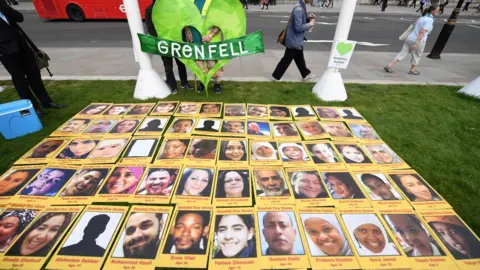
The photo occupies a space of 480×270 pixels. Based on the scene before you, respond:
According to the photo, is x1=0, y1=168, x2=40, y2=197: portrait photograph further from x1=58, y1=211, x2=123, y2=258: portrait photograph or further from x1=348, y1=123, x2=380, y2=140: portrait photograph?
x1=348, y1=123, x2=380, y2=140: portrait photograph

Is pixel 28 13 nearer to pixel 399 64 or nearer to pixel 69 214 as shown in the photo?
pixel 69 214

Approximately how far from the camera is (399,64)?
245 inches

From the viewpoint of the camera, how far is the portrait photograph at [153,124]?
3127 millimetres

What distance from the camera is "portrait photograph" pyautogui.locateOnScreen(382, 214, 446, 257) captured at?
1763 millimetres

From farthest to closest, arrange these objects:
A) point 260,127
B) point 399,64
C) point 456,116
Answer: point 399,64, point 456,116, point 260,127

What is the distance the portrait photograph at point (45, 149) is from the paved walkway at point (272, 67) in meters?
2.30

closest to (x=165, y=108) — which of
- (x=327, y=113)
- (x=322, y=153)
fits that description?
(x=322, y=153)

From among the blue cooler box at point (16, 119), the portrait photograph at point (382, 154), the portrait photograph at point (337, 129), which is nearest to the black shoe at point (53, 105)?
the blue cooler box at point (16, 119)

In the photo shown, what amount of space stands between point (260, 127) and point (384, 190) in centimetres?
161

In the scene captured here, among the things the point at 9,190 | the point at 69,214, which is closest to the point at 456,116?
the point at 69,214

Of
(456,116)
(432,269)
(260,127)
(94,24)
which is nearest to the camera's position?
(432,269)

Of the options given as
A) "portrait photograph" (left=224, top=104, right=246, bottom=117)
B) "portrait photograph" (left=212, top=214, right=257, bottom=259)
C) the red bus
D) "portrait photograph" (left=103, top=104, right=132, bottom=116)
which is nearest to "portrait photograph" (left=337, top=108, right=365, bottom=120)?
"portrait photograph" (left=224, top=104, right=246, bottom=117)

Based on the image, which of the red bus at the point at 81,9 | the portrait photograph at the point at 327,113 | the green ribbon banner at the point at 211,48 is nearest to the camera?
the green ribbon banner at the point at 211,48

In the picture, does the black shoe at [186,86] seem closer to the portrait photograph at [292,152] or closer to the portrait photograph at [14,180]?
the portrait photograph at [292,152]
